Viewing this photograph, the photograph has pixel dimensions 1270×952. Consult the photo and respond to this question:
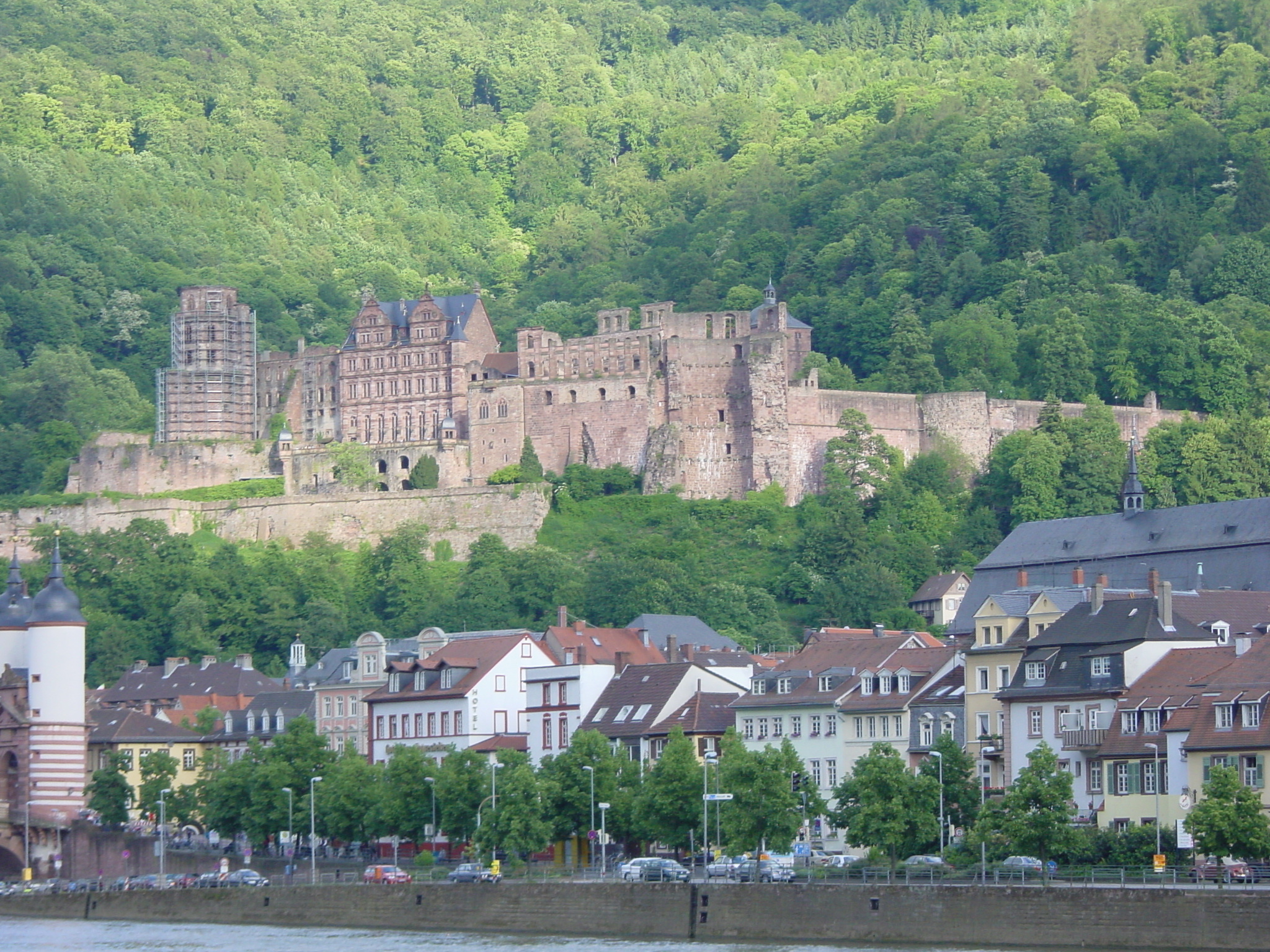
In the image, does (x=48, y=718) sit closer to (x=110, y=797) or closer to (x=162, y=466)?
(x=110, y=797)

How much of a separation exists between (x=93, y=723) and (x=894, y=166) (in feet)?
275

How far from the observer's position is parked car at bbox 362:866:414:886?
7344 cm

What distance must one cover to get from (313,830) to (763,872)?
65.4 feet

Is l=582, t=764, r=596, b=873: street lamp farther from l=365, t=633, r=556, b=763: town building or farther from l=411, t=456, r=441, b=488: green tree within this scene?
l=411, t=456, r=441, b=488: green tree

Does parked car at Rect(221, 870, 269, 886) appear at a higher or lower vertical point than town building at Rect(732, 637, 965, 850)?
lower

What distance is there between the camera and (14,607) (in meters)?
99.9

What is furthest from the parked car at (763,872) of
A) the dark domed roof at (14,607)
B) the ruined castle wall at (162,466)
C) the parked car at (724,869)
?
the ruined castle wall at (162,466)

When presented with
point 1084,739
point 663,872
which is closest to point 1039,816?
point 1084,739

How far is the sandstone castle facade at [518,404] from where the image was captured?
133 m

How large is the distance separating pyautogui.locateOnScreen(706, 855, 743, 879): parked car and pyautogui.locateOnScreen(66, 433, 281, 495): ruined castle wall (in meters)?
79.2

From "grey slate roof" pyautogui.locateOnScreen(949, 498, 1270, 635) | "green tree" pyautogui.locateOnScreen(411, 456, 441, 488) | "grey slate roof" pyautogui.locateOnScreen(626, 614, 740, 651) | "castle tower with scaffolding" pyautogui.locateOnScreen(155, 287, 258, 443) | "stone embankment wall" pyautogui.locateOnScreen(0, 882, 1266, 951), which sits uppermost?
"castle tower with scaffolding" pyautogui.locateOnScreen(155, 287, 258, 443)

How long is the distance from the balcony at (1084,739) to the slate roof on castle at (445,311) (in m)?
82.7

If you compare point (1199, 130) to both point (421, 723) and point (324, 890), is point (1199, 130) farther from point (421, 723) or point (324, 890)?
point (324, 890)

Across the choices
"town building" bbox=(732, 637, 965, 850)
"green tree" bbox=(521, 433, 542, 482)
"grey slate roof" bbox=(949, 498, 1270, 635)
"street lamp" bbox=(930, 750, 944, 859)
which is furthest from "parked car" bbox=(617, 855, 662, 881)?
"green tree" bbox=(521, 433, 542, 482)
